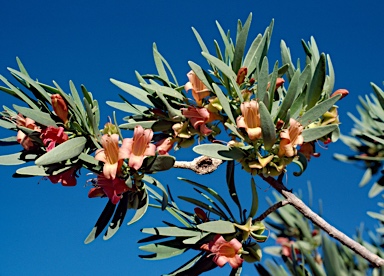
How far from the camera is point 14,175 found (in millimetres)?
1205

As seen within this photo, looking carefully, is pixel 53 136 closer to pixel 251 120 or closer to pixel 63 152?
pixel 63 152

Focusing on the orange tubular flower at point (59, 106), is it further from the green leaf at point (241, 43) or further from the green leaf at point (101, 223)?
the green leaf at point (241, 43)

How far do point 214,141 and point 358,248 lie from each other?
38cm

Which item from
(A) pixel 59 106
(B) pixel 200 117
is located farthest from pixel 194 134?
(A) pixel 59 106

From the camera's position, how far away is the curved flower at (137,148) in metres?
1.12

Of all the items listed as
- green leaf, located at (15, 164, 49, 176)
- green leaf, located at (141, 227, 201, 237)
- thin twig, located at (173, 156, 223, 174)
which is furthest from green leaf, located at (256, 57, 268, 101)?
green leaf, located at (15, 164, 49, 176)

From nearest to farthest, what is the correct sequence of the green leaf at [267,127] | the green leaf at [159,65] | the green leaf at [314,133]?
the green leaf at [267,127] → the green leaf at [314,133] → the green leaf at [159,65]

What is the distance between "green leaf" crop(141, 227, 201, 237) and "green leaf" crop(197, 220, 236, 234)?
0.08 metres

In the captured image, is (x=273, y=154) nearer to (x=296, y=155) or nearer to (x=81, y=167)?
(x=296, y=155)

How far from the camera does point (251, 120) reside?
44.8 inches

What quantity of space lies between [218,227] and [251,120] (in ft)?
0.86

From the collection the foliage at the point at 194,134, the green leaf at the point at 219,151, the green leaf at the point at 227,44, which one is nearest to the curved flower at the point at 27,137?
the foliage at the point at 194,134

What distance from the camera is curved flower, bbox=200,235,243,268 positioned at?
124cm

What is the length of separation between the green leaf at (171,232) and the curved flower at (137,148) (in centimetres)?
21
